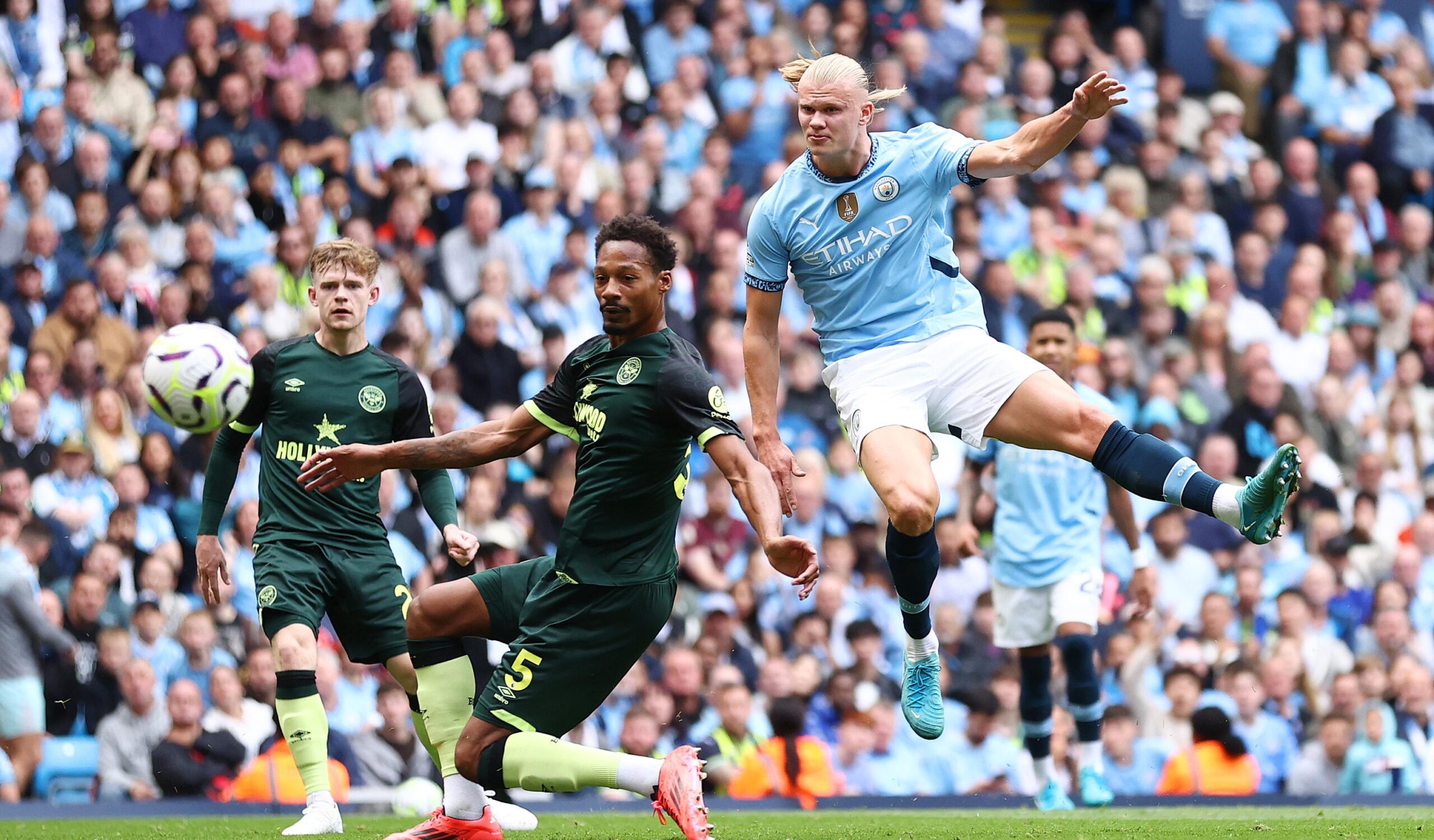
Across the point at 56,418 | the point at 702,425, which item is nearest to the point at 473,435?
the point at 702,425

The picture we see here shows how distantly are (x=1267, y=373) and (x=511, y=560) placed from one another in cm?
605

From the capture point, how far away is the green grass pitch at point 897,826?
7527mm

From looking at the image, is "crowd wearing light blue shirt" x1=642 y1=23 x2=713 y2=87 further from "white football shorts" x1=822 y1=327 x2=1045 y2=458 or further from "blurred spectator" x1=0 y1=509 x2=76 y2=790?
"white football shorts" x1=822 y1=327 x2=1045 y2=458

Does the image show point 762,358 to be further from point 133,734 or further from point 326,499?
point 133,734

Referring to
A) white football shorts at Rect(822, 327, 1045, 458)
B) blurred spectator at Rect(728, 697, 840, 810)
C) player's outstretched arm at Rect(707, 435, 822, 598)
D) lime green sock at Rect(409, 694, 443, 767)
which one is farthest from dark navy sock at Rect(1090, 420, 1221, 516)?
blurred spectator at Rect(728, 697, 840, 810)

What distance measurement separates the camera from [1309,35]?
16188 millimetres

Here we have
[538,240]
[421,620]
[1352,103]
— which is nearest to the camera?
[421,620]

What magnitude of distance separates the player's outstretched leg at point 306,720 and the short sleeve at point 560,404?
178 cm

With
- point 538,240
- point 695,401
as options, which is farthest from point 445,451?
point 538,240

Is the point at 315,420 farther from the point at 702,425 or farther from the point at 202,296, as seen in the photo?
the point at 202,296

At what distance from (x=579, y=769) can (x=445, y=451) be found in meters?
1.34

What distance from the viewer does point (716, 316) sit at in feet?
43.7

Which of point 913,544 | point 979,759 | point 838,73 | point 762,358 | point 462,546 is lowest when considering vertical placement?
point 979,759

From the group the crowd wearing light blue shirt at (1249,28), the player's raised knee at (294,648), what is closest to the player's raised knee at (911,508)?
the player's raised knee at (294,648)
